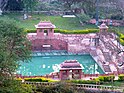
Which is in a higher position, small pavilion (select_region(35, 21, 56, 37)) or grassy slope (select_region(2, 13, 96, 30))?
small pavilion (select_region(35, 21, 56, 37))

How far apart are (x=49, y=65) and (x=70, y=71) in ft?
18.8

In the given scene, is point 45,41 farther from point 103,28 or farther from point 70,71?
point 70,71

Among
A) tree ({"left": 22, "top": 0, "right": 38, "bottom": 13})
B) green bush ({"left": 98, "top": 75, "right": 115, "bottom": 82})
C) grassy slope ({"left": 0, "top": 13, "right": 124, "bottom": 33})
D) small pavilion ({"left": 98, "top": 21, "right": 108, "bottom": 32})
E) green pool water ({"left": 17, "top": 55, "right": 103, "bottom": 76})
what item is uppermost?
tree ({"left": 22, "top": 0, "right": 38, "bottom": 13})

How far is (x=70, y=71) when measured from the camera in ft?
100

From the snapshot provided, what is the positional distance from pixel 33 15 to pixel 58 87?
24324 mm

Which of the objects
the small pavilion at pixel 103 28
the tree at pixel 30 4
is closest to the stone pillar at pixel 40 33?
Result: the small pavilion at pixel 103 28

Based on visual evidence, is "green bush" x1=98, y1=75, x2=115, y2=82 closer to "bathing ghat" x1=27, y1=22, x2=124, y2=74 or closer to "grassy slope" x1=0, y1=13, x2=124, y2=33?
"bathing ghat" x1=27, y1=22, x2=124, y2=74

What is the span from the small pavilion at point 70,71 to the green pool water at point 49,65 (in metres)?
3.51

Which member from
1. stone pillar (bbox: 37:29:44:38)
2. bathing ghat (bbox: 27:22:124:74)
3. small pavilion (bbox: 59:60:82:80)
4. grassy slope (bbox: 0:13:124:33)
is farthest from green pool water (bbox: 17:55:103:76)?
grassy slope (bbox: 0:13:124:33)

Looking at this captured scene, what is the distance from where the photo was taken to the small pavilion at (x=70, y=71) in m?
30.4

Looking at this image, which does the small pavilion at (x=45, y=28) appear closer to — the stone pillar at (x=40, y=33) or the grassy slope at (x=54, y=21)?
the stone pillar at (x=40, y=33)

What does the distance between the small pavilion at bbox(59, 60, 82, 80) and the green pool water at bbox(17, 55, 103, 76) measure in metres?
3.51

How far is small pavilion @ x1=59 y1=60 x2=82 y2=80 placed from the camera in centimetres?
3036

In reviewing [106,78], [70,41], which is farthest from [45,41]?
[106,78]
